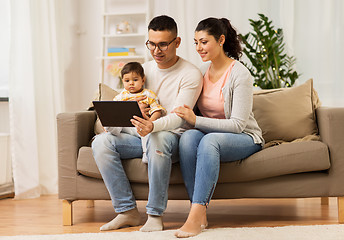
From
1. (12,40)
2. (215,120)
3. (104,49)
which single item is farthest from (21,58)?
(215,120)

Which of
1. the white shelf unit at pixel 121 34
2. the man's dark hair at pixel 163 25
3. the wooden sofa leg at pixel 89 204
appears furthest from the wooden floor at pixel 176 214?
the white shelf unit at pixel 121 34

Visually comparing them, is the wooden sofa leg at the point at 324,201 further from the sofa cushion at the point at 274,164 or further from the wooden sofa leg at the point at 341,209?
the sofa cushion at the point at 274,164

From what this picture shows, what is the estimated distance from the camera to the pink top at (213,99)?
97.4 inches

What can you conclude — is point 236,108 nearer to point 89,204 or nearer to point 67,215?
point 67,215

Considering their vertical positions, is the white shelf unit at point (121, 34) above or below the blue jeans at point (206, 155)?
above

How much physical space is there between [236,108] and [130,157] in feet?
1.99

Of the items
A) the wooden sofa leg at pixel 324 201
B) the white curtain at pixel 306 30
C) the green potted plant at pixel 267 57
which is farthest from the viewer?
the white curtain at pixel 306 30

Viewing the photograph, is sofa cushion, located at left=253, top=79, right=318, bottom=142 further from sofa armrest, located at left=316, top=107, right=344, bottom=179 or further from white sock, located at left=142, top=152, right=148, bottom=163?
white sock, located at left=142, top=152, right=148, bottom=163

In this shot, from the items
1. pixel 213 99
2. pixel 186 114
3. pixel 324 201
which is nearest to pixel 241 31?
pixel 324 201

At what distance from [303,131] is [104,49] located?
2331 millimetres

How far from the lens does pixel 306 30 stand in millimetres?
4129

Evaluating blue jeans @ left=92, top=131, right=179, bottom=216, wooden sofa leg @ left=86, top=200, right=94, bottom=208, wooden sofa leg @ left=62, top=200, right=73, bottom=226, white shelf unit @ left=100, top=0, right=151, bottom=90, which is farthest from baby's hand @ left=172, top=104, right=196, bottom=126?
white shelf unit @ left=100, top=0, right=151, bottom=90

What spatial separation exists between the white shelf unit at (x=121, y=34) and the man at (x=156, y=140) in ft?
6.16

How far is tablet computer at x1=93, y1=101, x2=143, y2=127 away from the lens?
215cm
